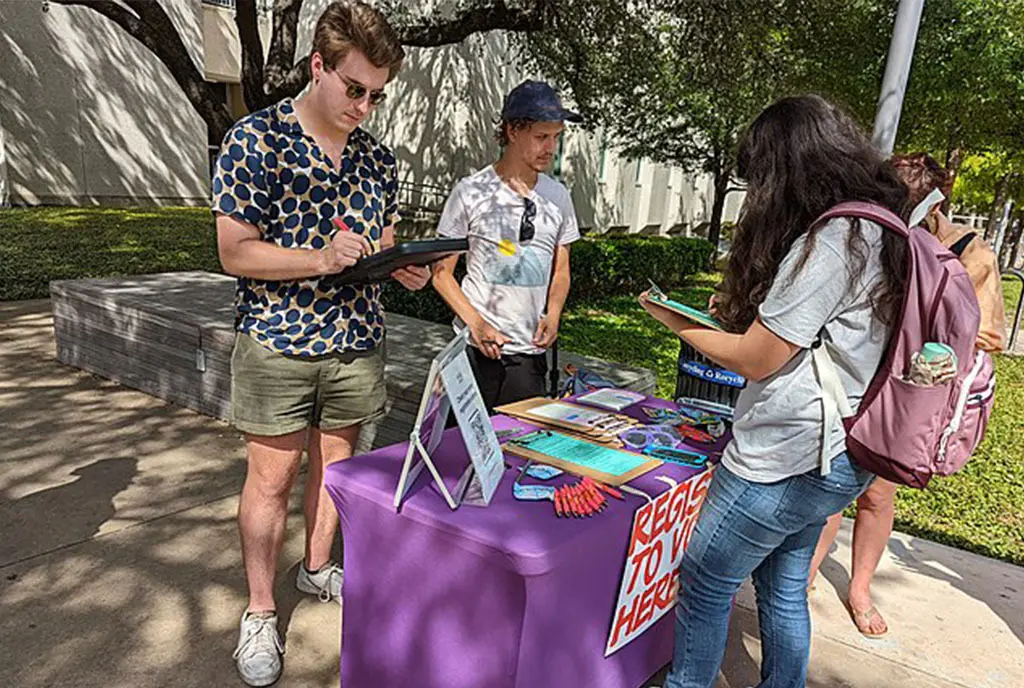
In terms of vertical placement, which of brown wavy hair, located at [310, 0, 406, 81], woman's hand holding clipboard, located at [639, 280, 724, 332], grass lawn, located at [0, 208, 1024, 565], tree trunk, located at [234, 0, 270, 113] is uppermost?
tree trunk, located at [234, 0, 270, 113]

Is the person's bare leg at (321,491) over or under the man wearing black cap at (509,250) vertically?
under

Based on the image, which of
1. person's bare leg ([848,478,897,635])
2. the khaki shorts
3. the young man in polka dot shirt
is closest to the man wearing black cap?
the young man in polka dot shirt

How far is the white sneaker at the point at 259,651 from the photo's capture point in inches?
89.7

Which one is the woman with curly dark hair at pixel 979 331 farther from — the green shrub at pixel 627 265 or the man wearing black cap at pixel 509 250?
the green shrub at pixel 627 265

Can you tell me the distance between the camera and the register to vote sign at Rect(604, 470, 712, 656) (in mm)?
1974

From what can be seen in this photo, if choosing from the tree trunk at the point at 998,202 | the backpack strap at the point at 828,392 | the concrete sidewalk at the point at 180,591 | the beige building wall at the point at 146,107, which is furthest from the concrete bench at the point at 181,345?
the tree trunk at the point at 998,202

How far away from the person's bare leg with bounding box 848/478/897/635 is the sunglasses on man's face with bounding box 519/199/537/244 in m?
1.58

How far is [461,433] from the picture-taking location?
5.90ft

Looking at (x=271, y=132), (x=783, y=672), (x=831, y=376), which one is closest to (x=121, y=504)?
(x=271, y=132)

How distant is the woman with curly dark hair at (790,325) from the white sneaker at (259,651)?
131cm

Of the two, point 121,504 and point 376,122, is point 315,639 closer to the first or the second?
point 121,504

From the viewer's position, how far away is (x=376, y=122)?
1639cm

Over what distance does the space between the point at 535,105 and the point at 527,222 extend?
41 cm

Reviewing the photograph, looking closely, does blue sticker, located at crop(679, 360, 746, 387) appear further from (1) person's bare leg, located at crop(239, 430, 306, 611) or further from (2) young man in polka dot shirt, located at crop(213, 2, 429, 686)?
(1) person's bare leg, located at crop(239, 430, 306, 611)
